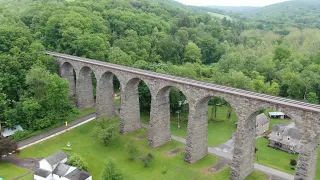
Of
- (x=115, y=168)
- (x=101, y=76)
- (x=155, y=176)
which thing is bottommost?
(x=155, y=176)

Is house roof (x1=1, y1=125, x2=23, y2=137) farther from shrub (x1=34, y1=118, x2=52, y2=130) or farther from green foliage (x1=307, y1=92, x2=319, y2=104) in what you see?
green foliage (x1=307, y1=92, x2=319, y2=104)

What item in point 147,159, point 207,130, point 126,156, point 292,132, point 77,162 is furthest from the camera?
point 292,132

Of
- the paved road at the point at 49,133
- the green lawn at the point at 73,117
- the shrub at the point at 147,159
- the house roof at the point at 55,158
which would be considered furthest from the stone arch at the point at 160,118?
the green lawn at the point at 73,117

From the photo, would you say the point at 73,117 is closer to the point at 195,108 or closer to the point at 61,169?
the point at 61,169

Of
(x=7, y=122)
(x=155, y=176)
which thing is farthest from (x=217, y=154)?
(x=7, y=122)

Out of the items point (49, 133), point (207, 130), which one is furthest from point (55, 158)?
point (207, 130)

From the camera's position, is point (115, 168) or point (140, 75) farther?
point (140, 75)

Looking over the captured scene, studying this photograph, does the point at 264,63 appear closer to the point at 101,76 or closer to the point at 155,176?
the point at 101,76
